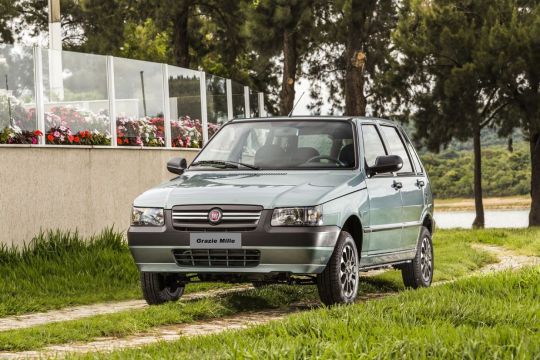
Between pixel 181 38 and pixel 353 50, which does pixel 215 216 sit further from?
pixel 181 38

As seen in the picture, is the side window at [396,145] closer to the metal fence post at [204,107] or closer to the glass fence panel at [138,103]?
the glass fence panel at [138,103]

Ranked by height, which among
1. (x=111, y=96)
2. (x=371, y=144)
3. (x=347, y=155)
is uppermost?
(x=111, y=96)

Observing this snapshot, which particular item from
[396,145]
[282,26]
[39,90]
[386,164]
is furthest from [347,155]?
[282,26]

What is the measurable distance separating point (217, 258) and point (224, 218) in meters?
0.40

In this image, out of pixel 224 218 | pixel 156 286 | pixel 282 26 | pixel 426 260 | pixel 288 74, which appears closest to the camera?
pixel 224 218

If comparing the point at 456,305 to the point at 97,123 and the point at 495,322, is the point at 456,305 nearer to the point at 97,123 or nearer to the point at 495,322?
the point at 495,322

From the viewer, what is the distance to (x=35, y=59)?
15.6 metres

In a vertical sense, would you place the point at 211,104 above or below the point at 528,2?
below

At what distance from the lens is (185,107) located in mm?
20422

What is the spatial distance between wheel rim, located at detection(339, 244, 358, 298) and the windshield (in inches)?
39.6

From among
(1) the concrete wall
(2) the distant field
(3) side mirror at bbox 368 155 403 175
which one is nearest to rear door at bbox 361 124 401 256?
(3) side mirror at bbox 368 155 403 175

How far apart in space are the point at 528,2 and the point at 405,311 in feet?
105

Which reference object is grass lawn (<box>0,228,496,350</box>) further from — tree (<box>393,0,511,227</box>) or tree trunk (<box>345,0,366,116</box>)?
tree (<box>393,0,511,227</box>)

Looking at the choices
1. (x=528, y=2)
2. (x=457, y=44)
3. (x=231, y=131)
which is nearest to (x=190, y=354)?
(x=231, y=131)
